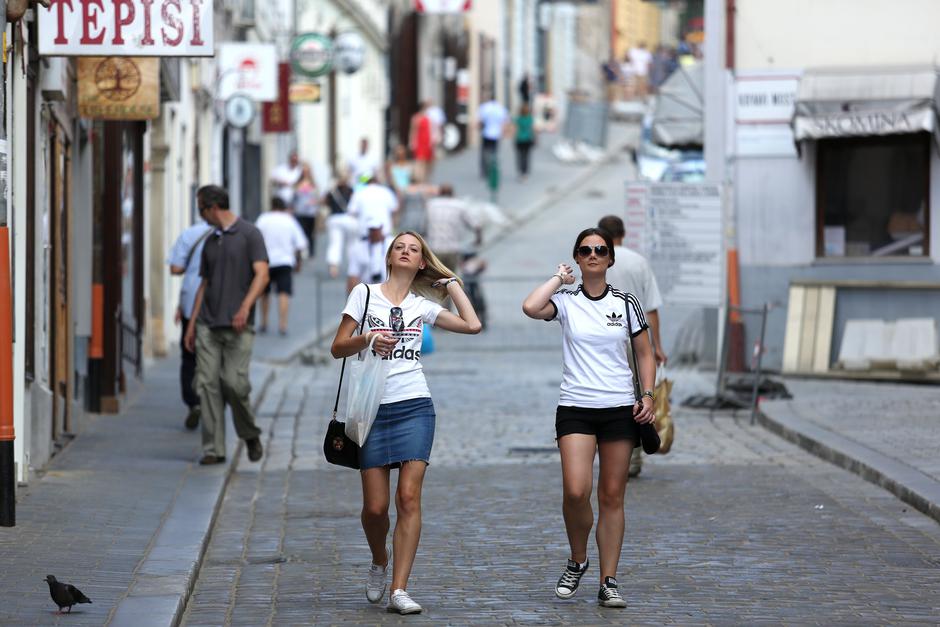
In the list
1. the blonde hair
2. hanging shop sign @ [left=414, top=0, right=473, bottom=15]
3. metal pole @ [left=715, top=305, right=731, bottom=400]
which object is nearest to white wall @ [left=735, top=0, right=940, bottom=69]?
metal pole @ [left=715, top=305, right=731, bottom=400]

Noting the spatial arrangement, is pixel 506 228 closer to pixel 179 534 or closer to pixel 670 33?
pixel 179 534

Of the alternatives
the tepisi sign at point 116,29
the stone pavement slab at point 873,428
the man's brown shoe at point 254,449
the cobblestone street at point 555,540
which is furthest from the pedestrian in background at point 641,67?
the tepisi sign at point 116,29

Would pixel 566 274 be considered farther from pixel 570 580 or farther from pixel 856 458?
pixel 856 458

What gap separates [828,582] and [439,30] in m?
45.5

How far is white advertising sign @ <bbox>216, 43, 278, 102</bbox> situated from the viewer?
2703 cm

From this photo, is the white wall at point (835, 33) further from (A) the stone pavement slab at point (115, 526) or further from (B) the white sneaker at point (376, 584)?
(B) the white sneaker at point (376, 584)

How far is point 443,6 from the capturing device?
38625 millimetres

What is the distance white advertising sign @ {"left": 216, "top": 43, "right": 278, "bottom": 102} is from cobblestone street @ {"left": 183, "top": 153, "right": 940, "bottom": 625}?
10.9 m

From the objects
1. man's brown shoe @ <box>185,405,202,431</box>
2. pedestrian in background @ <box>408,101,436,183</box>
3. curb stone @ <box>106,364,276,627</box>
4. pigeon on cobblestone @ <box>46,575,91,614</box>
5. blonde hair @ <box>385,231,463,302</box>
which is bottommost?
man's brown shoe @ <box>185,405,202,431</box>

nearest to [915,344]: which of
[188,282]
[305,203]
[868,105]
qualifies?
[868,105]

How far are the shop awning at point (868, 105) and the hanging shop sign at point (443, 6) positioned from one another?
19.3 metres

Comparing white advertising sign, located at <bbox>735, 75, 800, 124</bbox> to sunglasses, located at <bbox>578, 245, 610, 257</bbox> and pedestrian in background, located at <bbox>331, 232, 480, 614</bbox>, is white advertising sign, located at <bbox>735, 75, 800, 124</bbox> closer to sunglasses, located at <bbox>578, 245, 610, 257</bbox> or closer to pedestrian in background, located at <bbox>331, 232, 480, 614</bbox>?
sunglasses, located at <bbox>578, 245, 610, 257</bbox>

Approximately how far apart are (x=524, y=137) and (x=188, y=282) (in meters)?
29.2

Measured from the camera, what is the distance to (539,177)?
4647 centimetres
